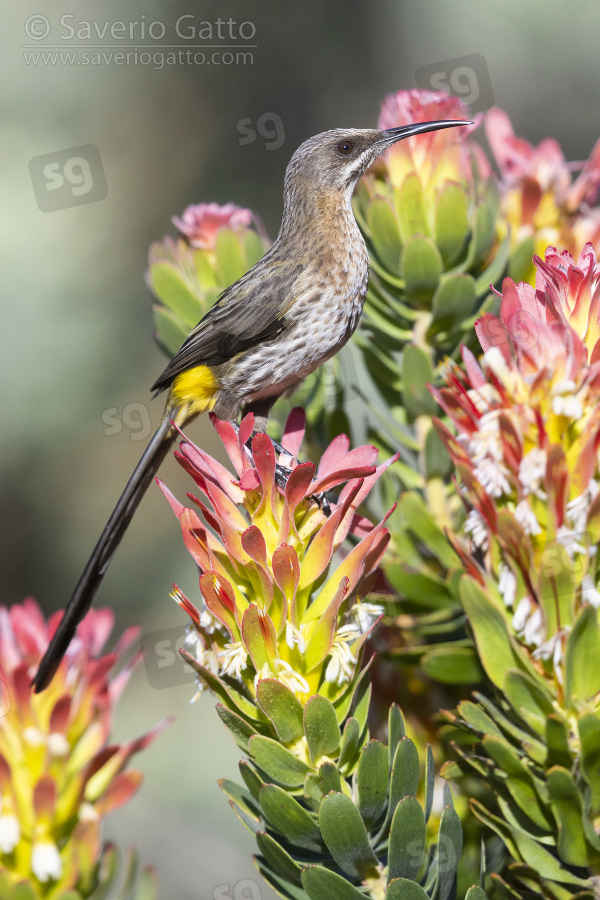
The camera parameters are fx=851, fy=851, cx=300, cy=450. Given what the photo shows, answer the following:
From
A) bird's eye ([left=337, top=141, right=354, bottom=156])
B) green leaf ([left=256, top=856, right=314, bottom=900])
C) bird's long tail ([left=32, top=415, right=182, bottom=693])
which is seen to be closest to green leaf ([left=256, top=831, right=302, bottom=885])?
green leaf ([left=256, top=856, right=314, bottom=900])

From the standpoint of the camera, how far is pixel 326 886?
2.32ft

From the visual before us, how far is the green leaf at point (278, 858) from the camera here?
738mm

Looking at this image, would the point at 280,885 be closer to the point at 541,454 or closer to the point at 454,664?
the point at 454,664

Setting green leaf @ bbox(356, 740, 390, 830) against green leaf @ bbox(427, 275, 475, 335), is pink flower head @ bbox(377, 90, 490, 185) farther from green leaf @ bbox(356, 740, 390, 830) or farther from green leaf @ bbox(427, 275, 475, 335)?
green leaf @ bbox(356, 740, 390, 830)

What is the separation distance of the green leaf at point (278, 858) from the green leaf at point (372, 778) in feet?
0.25

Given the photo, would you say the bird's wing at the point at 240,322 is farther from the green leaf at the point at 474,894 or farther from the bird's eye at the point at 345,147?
the green leaf at the point at 474,894

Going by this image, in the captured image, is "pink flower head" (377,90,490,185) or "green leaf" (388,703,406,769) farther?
"pink flower head" (377,90,490,185)

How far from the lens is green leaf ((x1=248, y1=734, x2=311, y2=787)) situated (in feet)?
2.39

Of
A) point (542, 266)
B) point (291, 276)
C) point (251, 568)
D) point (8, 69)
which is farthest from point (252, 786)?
point (8, 69)

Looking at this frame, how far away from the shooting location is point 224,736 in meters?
2.24

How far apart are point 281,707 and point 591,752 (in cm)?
26

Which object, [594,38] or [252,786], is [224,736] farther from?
[594,38]

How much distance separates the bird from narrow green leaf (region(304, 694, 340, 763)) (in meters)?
0.52

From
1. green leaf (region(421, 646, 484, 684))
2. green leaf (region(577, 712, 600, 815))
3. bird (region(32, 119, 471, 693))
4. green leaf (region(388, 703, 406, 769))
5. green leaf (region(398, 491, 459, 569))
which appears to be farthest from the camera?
bird (region(32, 119, 471, 693))
